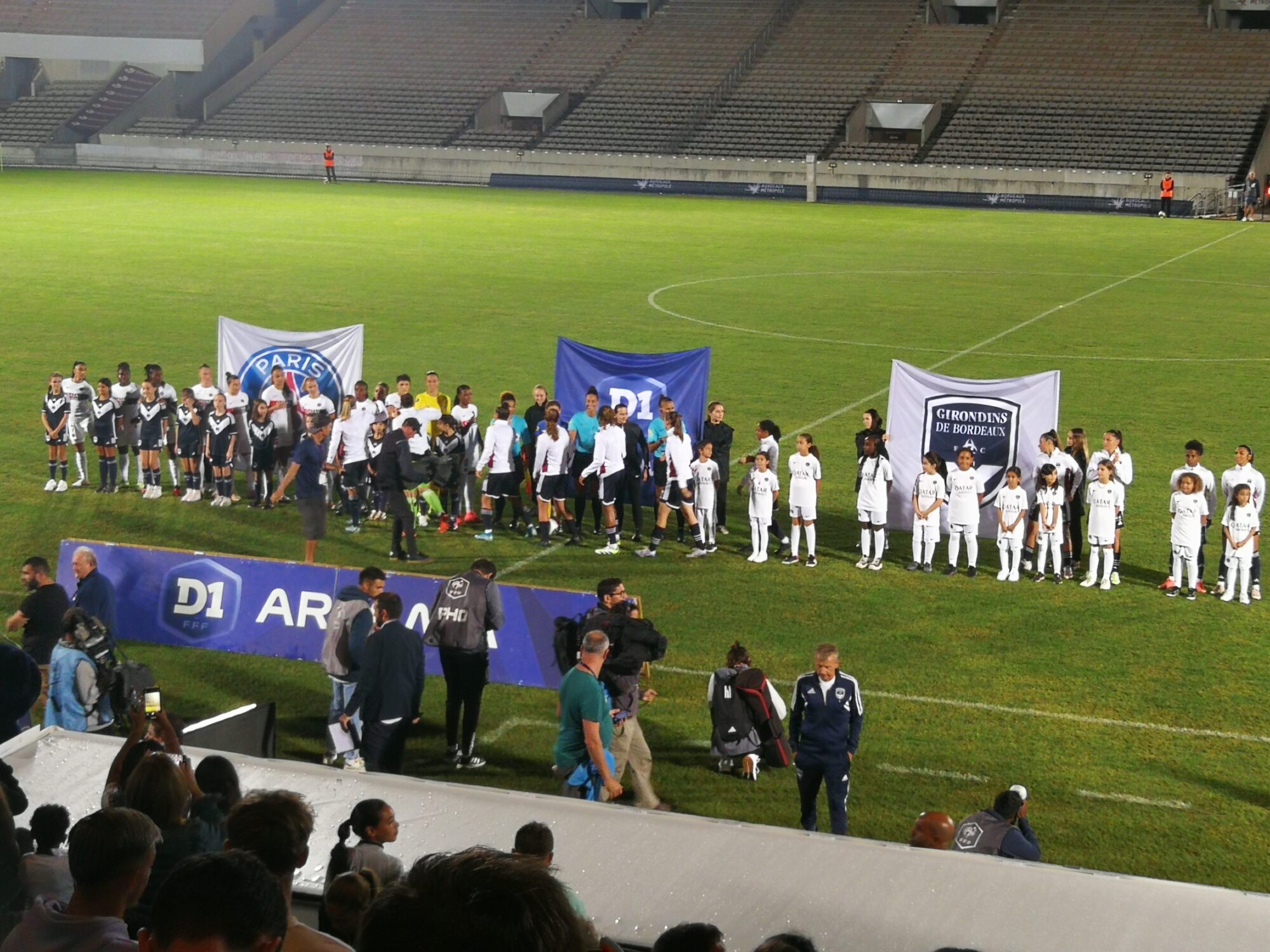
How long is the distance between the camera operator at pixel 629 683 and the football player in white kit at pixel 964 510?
6470mm

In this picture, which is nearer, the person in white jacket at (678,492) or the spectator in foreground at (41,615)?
the spectator in foreground at (41,615)

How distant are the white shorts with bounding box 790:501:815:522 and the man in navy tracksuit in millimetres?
6812

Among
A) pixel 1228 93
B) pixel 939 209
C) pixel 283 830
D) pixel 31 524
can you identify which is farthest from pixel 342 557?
pixel 1228 93

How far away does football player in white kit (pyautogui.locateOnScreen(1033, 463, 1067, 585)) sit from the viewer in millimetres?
16109

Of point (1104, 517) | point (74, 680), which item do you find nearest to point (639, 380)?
point (1104, 517)

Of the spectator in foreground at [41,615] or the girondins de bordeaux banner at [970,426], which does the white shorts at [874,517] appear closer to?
the girondins de bordeaux banner at [970,426]

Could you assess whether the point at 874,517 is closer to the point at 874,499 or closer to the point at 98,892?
the point at 874,499

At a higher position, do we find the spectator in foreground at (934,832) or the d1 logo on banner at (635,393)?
the d1 logo on banner at (635,393)

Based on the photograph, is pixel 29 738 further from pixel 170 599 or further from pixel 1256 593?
pixel 1256 593

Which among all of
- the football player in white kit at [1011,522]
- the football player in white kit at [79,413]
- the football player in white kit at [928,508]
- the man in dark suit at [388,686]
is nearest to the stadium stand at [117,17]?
the football player in white kit at [79,413]

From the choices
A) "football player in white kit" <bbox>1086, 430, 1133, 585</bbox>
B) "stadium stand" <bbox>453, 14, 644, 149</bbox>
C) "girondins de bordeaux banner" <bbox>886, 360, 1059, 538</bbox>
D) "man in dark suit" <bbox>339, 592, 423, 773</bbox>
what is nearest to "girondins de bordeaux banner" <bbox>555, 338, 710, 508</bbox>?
"girondins de bordeaux banner" <bbox>886, 360, 1059, 538</bbox>

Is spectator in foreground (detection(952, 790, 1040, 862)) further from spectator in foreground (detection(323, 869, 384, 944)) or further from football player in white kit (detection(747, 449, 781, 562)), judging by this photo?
football player in white kit (detection(747, 449, 781, 562))

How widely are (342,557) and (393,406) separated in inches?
98.5

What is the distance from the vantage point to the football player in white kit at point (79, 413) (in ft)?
65.4
